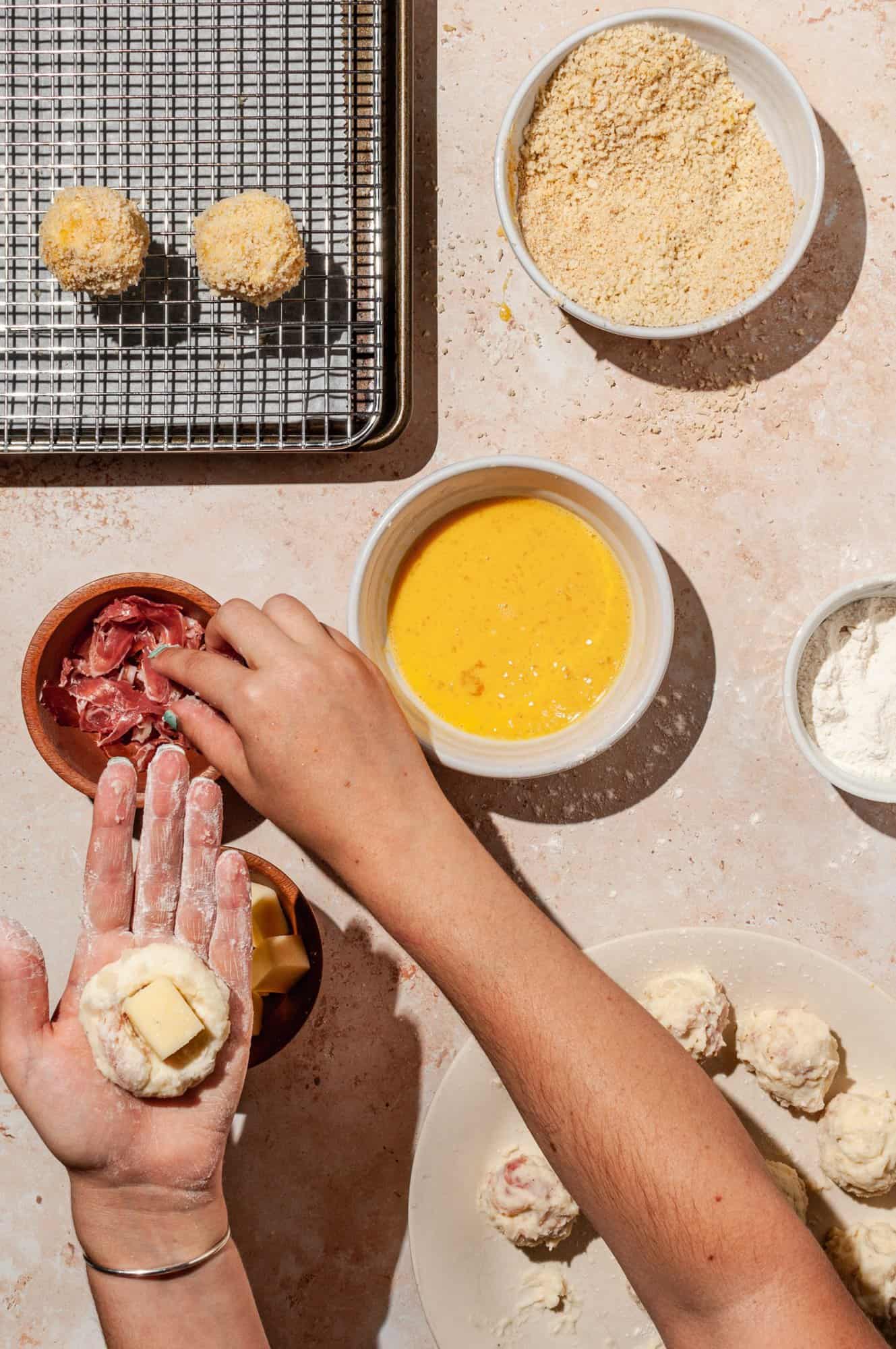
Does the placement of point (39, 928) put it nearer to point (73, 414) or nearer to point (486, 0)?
point (73, 414)

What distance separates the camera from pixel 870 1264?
55.2 inches

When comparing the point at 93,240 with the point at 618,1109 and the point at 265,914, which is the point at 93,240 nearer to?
the point at 265,914

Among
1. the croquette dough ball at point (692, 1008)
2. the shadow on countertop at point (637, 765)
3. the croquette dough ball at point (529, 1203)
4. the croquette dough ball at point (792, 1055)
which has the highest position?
the shadow on countertop at point (637, 765)

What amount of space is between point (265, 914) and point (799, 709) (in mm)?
788

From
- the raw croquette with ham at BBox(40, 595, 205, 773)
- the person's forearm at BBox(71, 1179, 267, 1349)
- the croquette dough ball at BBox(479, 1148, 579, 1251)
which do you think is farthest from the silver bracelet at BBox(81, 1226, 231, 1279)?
the raw croquette with ham at BBox(40, 595, 205, 773)

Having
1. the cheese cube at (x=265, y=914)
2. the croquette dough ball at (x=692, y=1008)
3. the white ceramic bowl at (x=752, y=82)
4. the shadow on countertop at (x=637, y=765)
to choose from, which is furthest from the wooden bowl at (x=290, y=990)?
the white ceramic bowl at (x=752, y=82)

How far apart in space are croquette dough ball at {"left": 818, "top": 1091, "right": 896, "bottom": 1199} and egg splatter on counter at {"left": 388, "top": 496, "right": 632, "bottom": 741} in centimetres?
65

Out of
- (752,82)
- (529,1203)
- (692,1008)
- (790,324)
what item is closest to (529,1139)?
(529,1203)

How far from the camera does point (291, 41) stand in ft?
4.95

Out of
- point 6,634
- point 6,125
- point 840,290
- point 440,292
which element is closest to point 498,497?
point 440,292

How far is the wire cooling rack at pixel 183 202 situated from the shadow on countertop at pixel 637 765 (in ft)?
1.89

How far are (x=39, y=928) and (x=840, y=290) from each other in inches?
60.2

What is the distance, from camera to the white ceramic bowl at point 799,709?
1417 millimetres

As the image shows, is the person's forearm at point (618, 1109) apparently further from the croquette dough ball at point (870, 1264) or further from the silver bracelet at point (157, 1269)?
the silver bracelet at point (157, 1269)
